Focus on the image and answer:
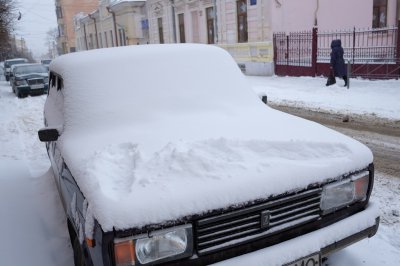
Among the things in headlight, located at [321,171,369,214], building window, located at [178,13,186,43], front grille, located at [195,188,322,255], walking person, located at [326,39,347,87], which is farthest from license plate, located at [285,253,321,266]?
building window, located at [178,13,186,43]

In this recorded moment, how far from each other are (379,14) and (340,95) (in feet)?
28.5

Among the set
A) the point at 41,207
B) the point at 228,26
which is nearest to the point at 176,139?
the point at 41,207

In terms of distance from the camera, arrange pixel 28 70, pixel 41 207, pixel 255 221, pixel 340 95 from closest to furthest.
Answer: pixel 255 221
pixel 41 207
pixel 340 95
pixel 28 70

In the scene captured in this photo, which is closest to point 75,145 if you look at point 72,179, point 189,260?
point 72,179

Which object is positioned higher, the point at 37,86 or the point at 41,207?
the point at 37,86

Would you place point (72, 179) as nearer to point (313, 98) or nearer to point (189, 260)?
point (189, 260)

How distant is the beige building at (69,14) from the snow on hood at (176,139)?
61.5 metres

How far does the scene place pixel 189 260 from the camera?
2.10 metres

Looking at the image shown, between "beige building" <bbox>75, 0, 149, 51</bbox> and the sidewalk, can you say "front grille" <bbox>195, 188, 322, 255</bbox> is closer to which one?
the sidewalk

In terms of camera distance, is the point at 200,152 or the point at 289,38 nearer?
the point at 200,152

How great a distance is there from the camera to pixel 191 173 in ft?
7.57

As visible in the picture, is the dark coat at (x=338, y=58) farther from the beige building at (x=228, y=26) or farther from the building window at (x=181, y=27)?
the building window at (x=181, y=27)

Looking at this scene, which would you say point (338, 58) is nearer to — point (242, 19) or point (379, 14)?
point (379, 14)

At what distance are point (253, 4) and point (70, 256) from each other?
1734 centimetres
